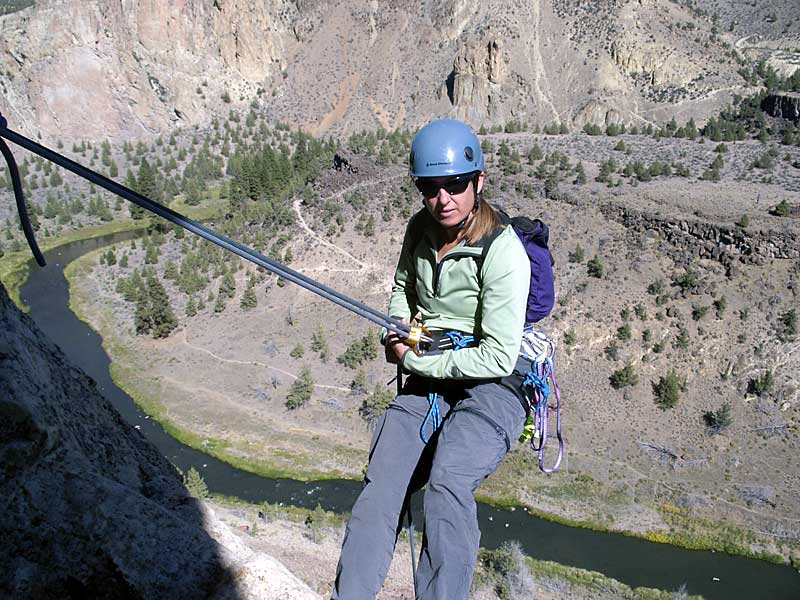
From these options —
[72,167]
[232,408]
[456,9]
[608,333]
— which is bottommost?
[232,408]

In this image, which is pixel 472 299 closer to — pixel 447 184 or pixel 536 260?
pixel 536 260

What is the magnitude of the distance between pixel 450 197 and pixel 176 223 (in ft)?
6.24

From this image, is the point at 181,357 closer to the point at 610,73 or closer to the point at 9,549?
the point at 9,549

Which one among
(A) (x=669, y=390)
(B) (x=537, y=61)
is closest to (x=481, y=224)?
(A) (x=669, y=390)

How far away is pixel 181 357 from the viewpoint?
33156 millimetres

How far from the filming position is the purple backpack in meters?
4.81

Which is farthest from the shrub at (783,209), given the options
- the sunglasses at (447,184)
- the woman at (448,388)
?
the sunglasses at (447,184)

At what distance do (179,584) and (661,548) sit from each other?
2226 cm

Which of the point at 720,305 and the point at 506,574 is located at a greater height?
the point at 720,305

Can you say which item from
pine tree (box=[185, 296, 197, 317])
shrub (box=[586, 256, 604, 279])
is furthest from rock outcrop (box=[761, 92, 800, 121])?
pine tree (box=[185, 296, 197, 317])

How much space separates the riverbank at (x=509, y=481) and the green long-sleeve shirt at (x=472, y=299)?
829 inches

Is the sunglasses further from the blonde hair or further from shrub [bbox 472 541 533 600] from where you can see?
shrub [bbox 472 541 533 600]

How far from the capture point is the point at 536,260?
488 cm

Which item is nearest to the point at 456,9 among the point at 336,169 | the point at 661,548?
the point at 336,169
